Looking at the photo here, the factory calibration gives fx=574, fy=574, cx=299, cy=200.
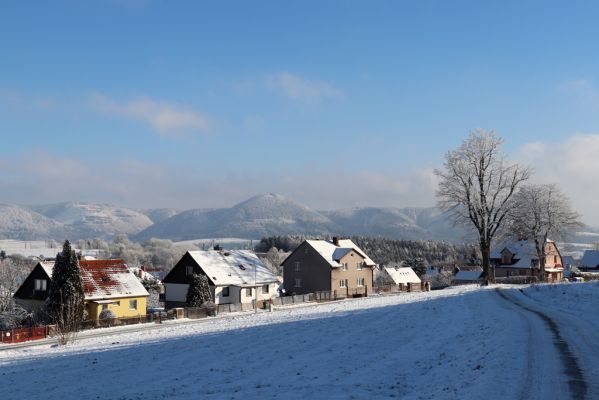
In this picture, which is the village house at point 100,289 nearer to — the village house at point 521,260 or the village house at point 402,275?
the village house at point 521,260

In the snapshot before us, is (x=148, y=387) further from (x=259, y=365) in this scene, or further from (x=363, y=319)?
(x=363, y=319)

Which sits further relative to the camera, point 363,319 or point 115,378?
point 363,319

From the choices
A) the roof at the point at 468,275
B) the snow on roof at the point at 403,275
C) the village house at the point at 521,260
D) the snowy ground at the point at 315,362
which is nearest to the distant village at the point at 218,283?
the village house at the point at 521,260

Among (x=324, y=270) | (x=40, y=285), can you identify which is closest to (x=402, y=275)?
(x=324, y=270)

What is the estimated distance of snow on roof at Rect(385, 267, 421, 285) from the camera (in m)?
122

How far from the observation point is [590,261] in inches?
4611

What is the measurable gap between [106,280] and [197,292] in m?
10.1

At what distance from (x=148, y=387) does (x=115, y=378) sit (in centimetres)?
333

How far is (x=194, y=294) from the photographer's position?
64.1 m

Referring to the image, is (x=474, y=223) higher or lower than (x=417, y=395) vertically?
higher

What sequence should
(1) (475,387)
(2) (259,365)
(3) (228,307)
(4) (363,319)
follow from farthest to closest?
(3) (228,307), (4) (363,319), (2) (259,365), (1) (475,387)

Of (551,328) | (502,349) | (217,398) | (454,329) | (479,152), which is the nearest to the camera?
(217,398)

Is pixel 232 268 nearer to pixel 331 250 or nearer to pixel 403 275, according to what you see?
pixel 331 250

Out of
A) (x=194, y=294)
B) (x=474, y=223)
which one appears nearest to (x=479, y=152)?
(x=474, y=223)
